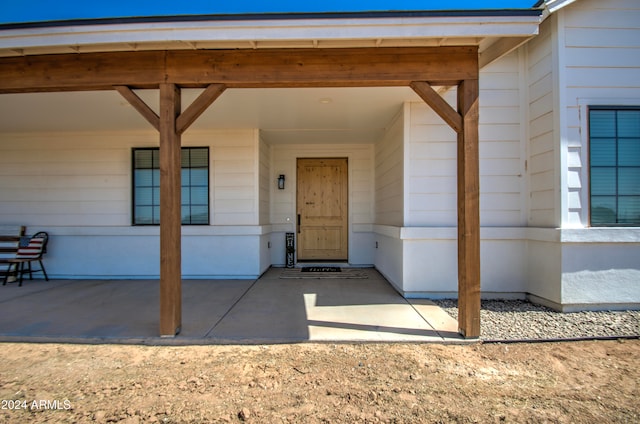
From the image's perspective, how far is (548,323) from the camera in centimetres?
354

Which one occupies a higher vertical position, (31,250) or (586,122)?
(586,122)

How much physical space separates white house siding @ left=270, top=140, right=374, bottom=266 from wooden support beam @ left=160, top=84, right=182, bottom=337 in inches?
150

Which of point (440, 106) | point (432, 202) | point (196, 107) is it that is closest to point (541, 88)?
point (432, 202)

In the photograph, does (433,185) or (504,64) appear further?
(433,185)

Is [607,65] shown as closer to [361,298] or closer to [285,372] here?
[361,298]

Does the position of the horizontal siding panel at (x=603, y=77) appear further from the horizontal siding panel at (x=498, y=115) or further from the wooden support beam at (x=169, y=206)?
the wooden support beam at (x=169, y=206)

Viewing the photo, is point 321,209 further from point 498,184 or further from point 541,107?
point 541,107

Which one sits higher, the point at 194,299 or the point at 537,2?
the point at 537,2

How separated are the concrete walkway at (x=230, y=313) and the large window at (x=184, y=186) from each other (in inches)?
45.5

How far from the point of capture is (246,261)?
231 inches

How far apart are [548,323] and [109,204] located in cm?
663

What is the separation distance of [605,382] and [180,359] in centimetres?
315

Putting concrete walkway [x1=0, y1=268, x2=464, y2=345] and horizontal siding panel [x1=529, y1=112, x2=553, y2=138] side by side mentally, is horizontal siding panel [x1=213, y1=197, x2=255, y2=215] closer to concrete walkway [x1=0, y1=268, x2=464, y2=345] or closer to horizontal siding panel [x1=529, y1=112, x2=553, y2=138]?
concrete walkway [x1=0, y1=268, x2=464, y2=345]

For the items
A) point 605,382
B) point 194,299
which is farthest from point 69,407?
point 605,382
